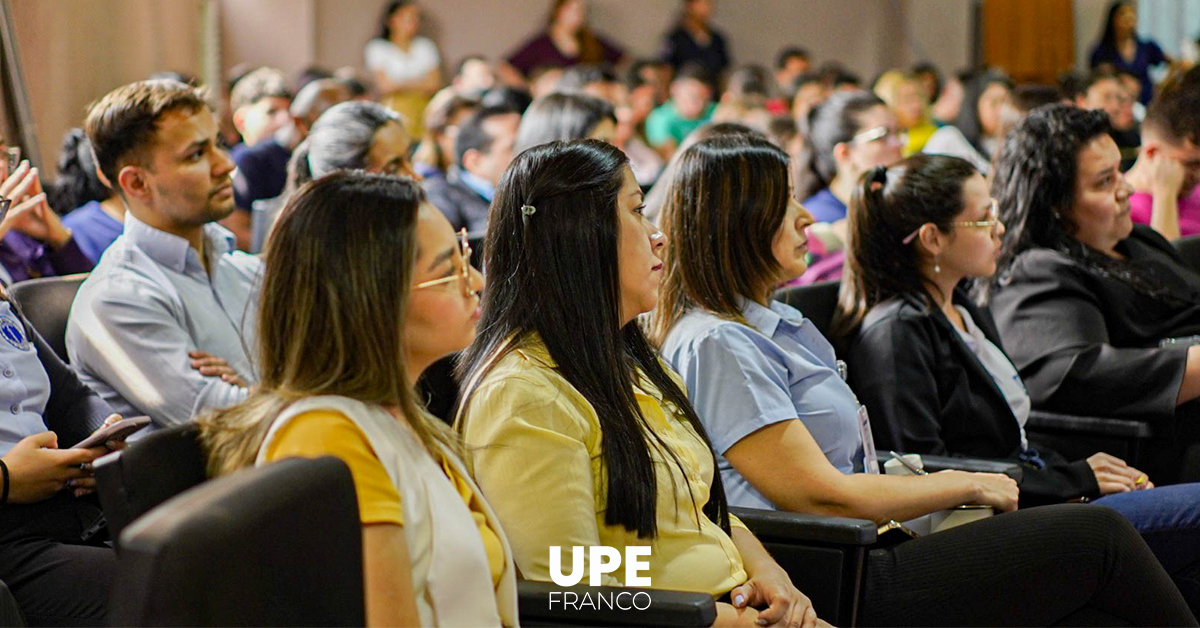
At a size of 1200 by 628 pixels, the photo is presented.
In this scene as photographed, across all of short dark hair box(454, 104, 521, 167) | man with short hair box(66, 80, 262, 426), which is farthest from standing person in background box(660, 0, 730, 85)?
man with short hair box(66, 80, 262, 426)

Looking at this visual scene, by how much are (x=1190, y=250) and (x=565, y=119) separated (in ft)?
6.30

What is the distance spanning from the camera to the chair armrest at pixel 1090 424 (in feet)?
8.75

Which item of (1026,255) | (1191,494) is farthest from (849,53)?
(1191,494)

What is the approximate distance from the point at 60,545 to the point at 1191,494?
6.30 ft

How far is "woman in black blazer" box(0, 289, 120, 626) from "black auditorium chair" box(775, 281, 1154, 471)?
1.30m

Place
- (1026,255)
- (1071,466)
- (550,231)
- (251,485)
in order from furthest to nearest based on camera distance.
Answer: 1. (1026,255)
2. (1071,466)
3. (550,231)
4. (251,485)

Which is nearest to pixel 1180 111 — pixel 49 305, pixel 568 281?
pixel 568 281

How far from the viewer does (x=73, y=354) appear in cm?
233

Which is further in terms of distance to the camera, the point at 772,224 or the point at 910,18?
the point at 910,18

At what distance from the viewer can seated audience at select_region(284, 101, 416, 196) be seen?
10.8ft

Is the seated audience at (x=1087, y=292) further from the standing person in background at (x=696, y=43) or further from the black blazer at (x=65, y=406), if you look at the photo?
the standing person in background at (x=696, y=43)

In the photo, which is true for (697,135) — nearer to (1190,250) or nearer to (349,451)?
(1190,250)

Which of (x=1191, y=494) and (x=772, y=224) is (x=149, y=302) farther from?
(x=1191, y=494)

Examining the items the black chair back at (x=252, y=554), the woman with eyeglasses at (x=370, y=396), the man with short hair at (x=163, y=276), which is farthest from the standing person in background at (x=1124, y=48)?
the black chair back at (x=252, y=554)
